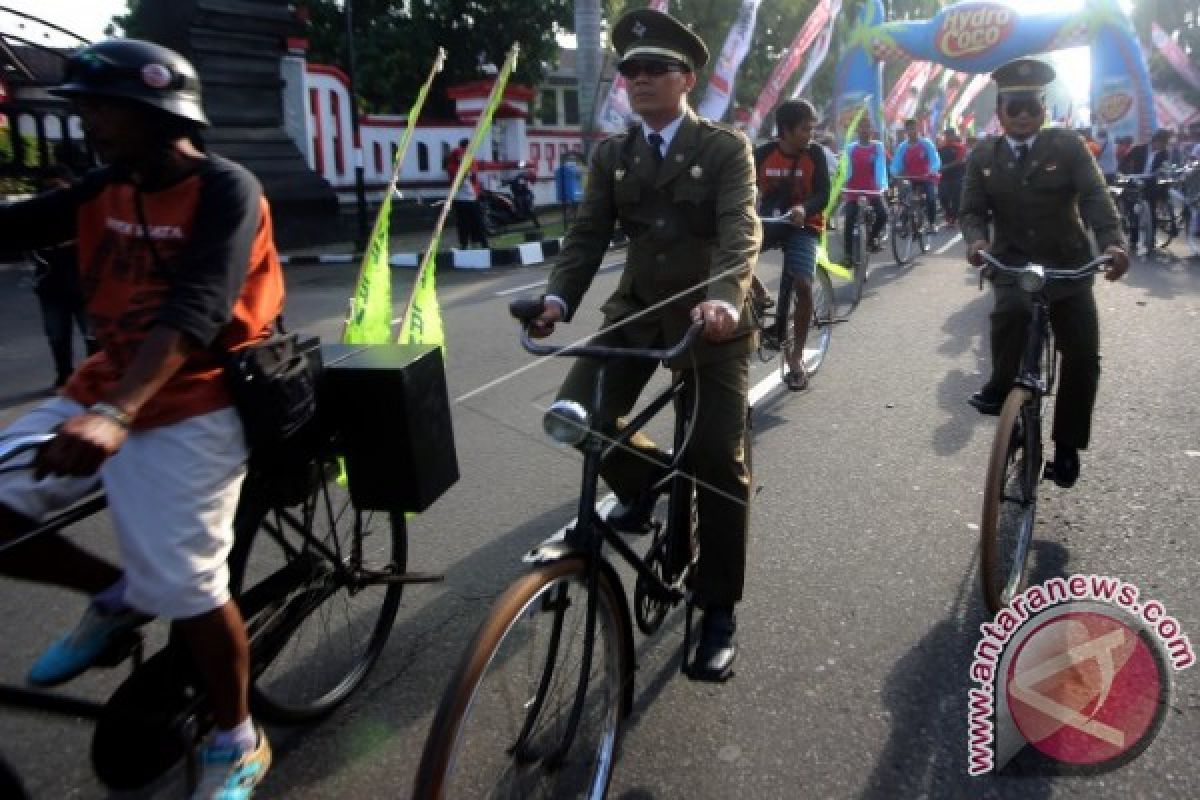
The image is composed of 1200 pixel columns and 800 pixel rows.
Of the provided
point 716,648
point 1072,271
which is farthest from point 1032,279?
point 716,648

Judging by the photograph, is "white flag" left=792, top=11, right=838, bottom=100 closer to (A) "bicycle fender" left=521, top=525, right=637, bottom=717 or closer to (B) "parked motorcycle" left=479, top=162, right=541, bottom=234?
(B) "parked motorcycle" left=479, top=162, right=541, bottom=234

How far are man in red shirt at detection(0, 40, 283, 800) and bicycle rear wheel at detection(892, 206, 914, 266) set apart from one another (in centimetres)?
1093

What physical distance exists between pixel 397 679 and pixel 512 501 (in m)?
1.51

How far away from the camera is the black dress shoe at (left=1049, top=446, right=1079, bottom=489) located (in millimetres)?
4059

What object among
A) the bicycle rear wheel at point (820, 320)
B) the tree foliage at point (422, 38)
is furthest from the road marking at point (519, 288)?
the tree foliage at point (422, 38)

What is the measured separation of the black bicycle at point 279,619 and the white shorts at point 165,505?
0.07 metres

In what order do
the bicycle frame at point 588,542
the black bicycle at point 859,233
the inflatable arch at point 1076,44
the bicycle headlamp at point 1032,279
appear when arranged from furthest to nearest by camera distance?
the inflatable arch at point 1076,44, the black bicycle at point 859,233, the bicycle headlamp at point 1032,279, the bicycle frame at point 588,542

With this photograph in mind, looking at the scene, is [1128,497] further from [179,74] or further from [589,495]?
[179,74]

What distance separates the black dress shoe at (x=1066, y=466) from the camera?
4059 millimetres

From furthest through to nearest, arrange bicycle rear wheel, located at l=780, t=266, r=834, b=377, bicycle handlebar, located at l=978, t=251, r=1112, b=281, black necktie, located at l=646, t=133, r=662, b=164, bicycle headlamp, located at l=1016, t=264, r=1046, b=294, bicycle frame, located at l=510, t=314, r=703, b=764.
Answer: bicycle rear wheel, located at l=780, t=266, r=834, b=377 < bicycle handlebar, located at l=978, t=251, r=1112, b=281 < bicycle headlamp, located at l=1016, t=264, r=1046, b=294 < black necktie, located at l=646, t=133, r=662, b=164 < bicycle frame, located at l=510, t=314, r=703, b=764

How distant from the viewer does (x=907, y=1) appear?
174ft

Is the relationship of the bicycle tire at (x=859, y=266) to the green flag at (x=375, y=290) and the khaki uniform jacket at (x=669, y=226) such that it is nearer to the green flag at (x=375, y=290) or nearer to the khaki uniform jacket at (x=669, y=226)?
the green flag at (x=375, y=290)

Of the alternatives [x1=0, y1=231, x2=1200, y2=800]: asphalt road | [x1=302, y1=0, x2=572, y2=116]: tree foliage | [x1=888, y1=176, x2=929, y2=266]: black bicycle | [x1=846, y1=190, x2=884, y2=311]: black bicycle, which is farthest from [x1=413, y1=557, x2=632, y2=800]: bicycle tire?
[x1=302, y1=0, x2=572, y2=116]: tree foliage

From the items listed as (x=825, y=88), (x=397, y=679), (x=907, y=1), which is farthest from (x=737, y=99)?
(x=397, y=679)
